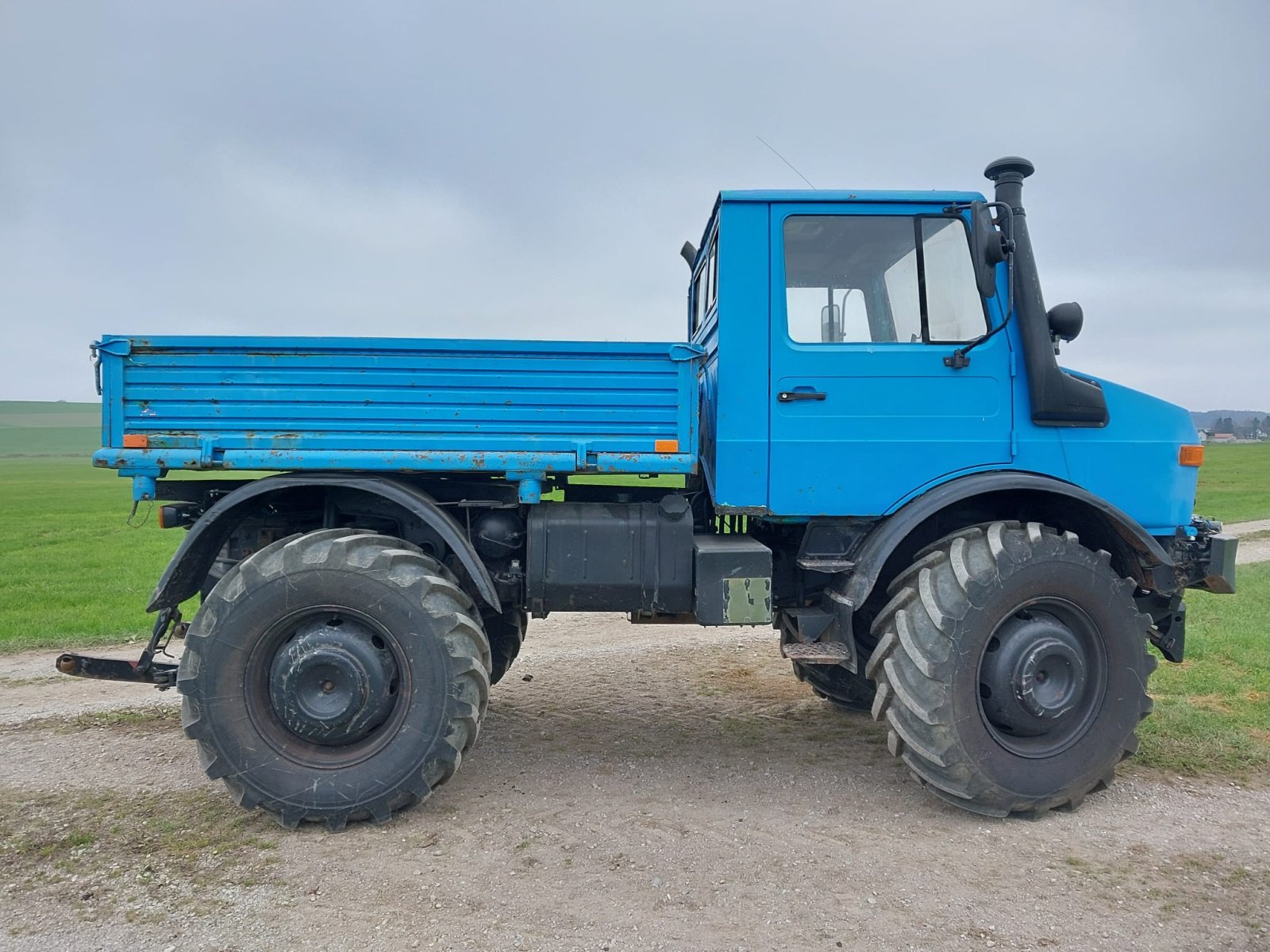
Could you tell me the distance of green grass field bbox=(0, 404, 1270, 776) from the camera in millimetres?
5113

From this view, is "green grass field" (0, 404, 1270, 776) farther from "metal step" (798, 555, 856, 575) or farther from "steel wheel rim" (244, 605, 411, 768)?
"metal step" (798, 555, 856, 575)

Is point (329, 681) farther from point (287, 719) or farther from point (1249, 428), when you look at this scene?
point (1249, 428)

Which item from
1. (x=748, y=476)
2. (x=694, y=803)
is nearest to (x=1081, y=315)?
(x=748, y=476)

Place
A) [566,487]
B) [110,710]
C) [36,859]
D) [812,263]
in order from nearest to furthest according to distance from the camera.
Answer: [36,859], [812,263], [566,487], [110,710]

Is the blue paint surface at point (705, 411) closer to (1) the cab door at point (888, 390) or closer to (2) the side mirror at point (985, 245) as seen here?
(1) the cab door at point (888, 390)

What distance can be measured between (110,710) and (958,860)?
5485 mm

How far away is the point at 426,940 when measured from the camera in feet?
9.92

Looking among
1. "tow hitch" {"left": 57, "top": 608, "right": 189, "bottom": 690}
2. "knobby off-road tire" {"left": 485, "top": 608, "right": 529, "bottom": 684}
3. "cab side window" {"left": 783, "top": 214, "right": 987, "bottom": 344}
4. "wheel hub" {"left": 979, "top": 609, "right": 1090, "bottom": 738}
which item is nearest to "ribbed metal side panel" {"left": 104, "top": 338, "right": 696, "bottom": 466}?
"cab side window" {"left": 783, "top": 214, "right": 987, "bottom": 344}

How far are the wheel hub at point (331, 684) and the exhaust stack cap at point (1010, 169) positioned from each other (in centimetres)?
397

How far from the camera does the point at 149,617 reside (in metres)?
9.18

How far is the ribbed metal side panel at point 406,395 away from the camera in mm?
4082

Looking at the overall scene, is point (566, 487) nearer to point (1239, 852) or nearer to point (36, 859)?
point (36, 859)

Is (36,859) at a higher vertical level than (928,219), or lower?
lower

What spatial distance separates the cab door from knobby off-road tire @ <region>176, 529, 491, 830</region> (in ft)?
6.25
